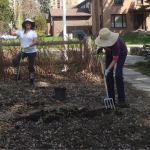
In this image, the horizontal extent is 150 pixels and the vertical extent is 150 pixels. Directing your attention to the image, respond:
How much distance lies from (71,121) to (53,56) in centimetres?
477

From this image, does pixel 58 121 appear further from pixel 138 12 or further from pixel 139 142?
pixel 138 12

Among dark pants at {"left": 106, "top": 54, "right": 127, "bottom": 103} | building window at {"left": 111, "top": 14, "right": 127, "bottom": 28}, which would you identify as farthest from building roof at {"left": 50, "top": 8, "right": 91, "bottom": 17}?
dark pants at {"left": 106, "top": 54, "right": 127, "bottom": 103}

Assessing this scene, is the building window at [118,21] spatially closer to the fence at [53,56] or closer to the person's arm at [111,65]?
the fence at [53,56]

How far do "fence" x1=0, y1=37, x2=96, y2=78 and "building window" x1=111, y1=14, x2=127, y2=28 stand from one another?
35.7m

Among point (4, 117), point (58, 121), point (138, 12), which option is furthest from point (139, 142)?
point (138, 12)

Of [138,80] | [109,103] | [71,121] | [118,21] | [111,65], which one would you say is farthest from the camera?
[118,21]

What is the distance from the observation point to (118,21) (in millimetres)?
45250

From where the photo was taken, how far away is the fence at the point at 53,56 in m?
9.84

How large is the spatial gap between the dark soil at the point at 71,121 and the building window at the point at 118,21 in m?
37.8

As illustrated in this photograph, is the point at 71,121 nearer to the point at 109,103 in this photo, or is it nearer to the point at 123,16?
the point at 109,103

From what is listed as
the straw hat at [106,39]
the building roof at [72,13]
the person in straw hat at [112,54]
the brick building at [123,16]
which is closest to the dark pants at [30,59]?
the person in straw hat at [112,54]

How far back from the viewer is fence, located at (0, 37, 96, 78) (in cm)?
984

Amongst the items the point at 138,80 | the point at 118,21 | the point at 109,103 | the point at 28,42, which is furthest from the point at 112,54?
the point at 118,21

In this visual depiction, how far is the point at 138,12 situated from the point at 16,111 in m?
39.9
